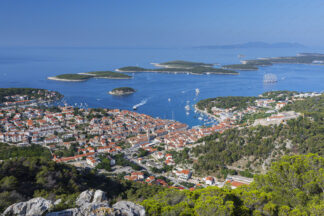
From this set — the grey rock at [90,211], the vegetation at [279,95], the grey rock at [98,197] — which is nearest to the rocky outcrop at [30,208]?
the grey rock at [90,211]

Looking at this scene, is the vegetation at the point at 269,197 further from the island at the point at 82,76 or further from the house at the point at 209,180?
the island at the point at 82,76

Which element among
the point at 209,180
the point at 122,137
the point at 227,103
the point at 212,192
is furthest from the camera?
the point at 227,103

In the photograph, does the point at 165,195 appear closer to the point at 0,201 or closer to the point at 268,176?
the point at 268,176

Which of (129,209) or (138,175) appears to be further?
(138,175)

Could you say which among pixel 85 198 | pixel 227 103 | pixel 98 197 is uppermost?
pixel 98 197

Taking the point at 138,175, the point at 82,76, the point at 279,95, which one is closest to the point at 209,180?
the point at 138,175

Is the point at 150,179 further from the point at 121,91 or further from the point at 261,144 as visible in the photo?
the point at 121,91

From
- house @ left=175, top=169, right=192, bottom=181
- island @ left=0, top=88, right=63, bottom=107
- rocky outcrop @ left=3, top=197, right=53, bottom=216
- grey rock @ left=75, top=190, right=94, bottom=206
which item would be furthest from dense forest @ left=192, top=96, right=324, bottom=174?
island @ left=0, top=88, right=63, bottom=107
